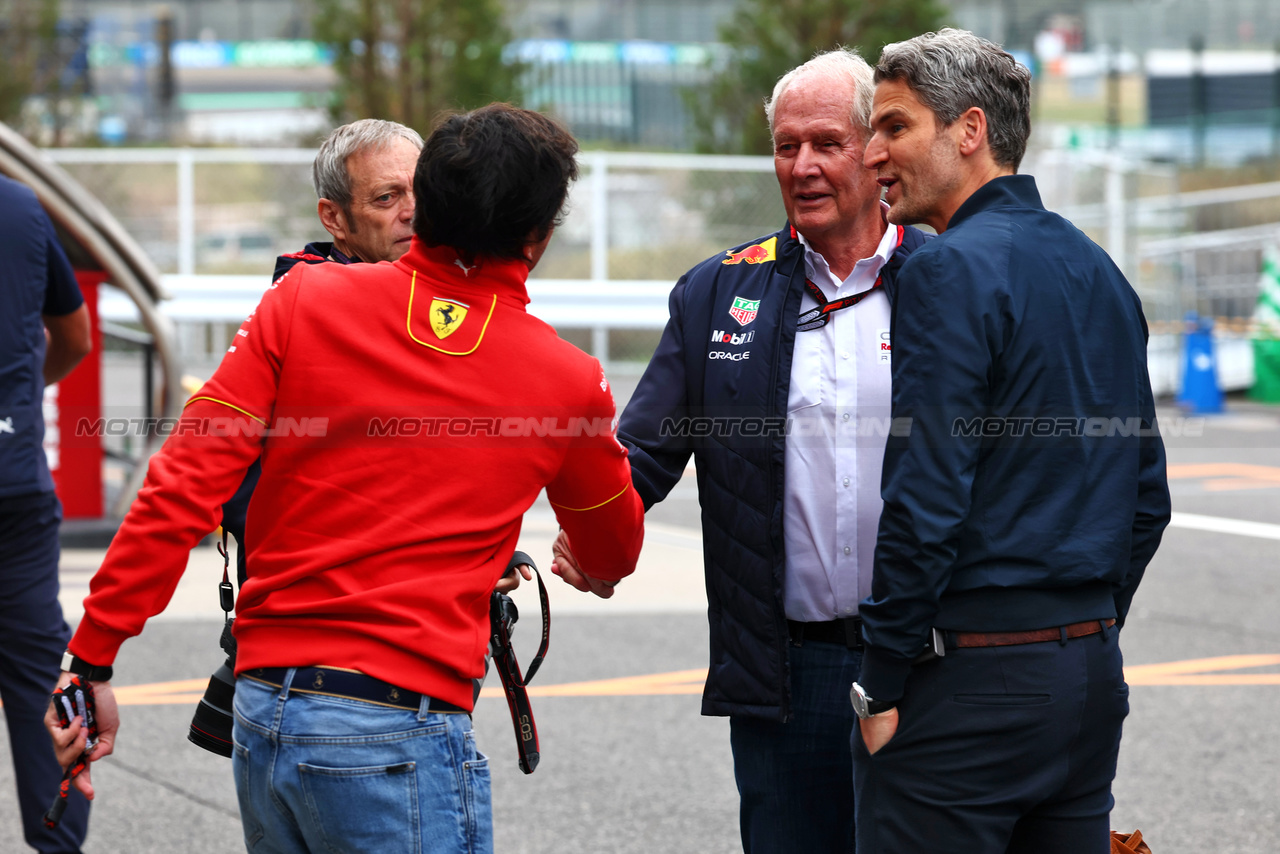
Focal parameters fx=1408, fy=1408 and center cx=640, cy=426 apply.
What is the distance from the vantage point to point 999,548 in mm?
2406

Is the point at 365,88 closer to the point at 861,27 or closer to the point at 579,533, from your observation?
the point at 861,27

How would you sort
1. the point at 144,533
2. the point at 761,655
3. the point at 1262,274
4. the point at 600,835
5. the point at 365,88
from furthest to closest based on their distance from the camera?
the point at 365,88 → the point at 1262,274 → the point at 600,835 → the point at 761,655 → the point at 144,533

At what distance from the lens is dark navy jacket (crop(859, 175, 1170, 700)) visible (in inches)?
93.4

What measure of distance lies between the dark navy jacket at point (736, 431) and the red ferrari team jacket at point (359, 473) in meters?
0.82

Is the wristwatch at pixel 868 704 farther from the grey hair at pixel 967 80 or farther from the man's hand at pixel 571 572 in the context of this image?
the grey hair at pixel 967 80

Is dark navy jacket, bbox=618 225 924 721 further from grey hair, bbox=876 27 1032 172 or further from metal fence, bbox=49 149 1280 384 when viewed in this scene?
metal fence, bbox=49 149 1280 384

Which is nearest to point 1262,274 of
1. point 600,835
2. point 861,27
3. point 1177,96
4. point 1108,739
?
point 861,27

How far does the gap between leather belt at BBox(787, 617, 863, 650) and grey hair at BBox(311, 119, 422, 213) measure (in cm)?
137

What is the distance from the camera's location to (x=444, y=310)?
7.78 feet

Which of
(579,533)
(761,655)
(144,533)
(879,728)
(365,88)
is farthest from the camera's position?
(365,88)

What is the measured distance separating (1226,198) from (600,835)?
58.8 ft

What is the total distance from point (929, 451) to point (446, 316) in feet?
2.77

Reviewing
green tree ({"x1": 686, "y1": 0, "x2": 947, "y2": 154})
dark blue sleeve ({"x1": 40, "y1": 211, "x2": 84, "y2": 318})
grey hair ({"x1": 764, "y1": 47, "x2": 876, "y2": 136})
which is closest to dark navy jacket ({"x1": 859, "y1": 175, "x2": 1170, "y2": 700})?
grey hair ({"x1": 764, "y1": 47, "x2": 876, "y2": 136})

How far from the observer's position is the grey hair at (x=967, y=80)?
2.55 m
